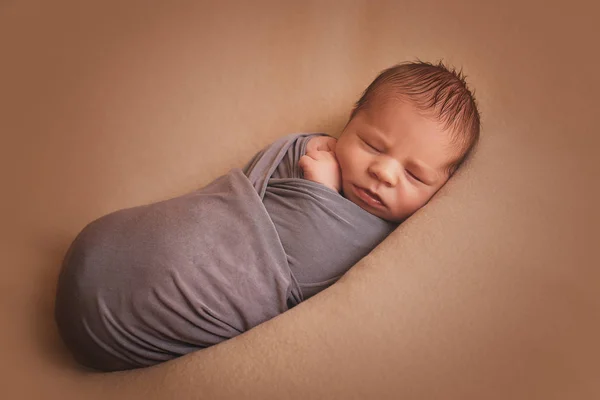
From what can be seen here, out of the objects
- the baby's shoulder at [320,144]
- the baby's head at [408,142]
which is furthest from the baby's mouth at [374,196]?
the baby's shoulder at [320,144]

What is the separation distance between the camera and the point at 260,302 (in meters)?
0.86

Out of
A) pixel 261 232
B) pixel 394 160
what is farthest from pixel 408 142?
pixel 261 232

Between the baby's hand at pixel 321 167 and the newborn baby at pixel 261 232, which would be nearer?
the newborn baby at pixel 261 232

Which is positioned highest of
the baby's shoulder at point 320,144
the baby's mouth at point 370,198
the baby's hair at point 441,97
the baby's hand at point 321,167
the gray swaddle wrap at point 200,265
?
the baby's hair at point 441,97

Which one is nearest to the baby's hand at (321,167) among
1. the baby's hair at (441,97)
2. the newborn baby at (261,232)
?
the newborn baby at (261,232)

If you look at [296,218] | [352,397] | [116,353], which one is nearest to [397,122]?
[296,218]

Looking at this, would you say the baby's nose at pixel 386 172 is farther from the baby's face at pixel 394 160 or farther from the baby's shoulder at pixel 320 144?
the baby's shoulder at pixel 320 144

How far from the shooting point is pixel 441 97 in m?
0.94

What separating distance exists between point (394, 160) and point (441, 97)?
14cm

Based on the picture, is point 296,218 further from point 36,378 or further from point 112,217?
point 36,378

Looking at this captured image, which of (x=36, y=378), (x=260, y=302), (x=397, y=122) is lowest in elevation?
(x=36, y=378)

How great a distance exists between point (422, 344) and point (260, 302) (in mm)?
268

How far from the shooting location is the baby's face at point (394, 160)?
93 cm

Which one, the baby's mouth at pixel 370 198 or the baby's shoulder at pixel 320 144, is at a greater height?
the baby's shoulder at pixel 320 144
